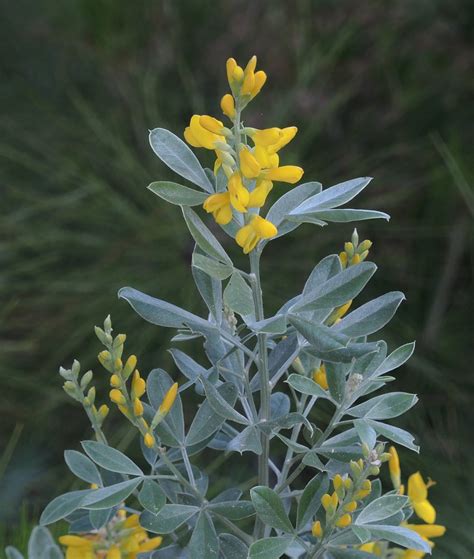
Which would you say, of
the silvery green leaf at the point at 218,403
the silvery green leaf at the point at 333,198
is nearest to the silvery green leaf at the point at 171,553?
the silvery green leaf at the point at 218,403

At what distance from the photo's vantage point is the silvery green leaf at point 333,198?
43 centimetres

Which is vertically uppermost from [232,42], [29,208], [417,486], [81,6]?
[81,6]

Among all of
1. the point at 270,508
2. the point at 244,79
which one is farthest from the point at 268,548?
the point at 244,79

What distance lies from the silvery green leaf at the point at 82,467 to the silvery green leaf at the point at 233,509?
3.1 inches

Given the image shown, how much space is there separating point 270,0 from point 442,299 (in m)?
0.62

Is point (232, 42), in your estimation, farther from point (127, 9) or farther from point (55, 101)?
point (55, 101)

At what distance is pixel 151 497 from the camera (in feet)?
1.44

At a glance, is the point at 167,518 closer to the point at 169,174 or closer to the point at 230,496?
the point at 230,496

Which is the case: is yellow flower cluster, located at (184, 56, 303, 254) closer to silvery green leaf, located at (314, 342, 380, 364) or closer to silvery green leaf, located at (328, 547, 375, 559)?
silvery green leaf, located at (314, 342, 380, 364)

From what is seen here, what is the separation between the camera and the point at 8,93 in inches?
56.9

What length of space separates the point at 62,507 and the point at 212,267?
0.54 ft

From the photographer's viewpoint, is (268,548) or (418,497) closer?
(268,548)

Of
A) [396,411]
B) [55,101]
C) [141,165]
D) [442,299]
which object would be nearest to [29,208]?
[141,165]

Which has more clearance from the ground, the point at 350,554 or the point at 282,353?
the point at 282,353
